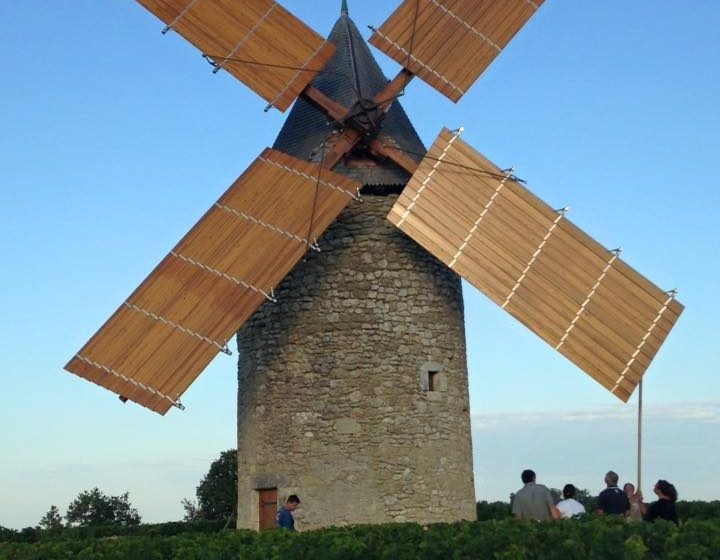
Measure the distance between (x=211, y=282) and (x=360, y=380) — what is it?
90.7 inches

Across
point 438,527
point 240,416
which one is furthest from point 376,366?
point 438,527

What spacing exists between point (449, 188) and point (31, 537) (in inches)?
397

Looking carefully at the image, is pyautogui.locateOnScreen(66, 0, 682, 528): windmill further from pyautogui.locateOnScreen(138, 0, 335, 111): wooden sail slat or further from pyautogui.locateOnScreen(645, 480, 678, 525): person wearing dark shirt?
pyautogui.locateOnScreen(645, 480, 678, 525): person wearing dark shirt

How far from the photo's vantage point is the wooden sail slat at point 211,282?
13039 millimetres

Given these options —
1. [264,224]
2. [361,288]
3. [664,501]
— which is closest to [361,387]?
[361,288]

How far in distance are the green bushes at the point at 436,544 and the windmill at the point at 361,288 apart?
7.42 ft

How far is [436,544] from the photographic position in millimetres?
9211

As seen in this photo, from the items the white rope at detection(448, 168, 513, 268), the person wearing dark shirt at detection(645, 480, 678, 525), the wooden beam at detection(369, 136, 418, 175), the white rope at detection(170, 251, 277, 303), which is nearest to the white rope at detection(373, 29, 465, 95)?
the wooden beam at detection(369, 136, 418, 175)

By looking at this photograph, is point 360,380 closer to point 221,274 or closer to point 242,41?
point 221,274

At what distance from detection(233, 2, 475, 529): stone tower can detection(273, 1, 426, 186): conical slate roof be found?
0.04 meters

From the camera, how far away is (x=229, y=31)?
557 inches

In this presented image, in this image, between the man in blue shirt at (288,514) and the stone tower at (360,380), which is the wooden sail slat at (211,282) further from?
the man in blue shirt at (288,514)

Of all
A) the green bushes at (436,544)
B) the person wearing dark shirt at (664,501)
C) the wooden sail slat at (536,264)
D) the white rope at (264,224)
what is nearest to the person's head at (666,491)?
the person wearing dark shirt at (664,501)

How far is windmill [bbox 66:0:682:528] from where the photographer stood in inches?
526
